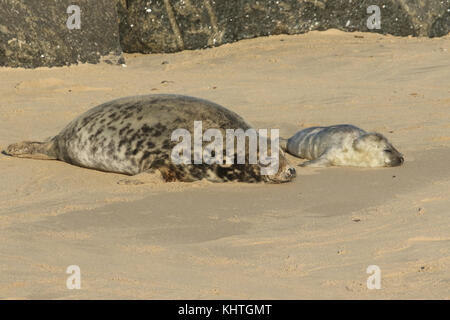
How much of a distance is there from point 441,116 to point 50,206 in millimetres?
4290

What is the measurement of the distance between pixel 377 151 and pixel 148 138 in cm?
170

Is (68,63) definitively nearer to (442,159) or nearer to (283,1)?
(283,1)

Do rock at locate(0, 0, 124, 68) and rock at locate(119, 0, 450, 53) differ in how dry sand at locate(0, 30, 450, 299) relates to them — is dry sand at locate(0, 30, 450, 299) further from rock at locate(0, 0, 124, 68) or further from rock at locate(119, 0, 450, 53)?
rock at locate(119, 0, 450, 53)

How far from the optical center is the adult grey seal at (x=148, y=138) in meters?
6.03

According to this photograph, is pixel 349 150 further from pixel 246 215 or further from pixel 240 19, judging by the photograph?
pixel 240 19

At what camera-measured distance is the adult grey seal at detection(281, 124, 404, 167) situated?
6.53 meters

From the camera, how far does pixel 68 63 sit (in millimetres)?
10688

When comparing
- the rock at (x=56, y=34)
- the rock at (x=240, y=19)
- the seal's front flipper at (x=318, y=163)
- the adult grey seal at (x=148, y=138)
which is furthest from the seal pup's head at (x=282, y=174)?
the rock at (x=240, y=19)

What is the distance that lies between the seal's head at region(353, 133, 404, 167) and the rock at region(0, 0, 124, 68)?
508 centimetres

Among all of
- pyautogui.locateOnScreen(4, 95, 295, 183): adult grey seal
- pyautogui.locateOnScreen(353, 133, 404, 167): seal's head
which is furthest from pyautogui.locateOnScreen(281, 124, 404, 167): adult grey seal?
pyautogui.locateOnScreen(4, 95, 295, 183): adult grey seal

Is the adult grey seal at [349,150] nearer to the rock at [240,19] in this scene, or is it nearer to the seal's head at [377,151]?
the seal's head at [377,151]

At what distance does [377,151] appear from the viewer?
21.5 ft
